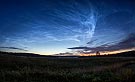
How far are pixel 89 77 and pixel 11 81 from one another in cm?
463

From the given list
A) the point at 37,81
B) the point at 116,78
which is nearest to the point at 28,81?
the point at 37,81

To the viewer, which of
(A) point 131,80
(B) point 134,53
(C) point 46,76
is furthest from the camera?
(B) point 134,53

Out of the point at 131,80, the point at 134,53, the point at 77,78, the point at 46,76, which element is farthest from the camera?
the point at 134,53

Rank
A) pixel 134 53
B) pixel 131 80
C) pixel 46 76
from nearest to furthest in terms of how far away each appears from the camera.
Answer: pixel 131 80 → pixel 46 76 → pixel 134 53

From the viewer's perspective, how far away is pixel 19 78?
1433 cm

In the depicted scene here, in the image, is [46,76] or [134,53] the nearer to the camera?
[46,76]

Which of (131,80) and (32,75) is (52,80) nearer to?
(32,75)

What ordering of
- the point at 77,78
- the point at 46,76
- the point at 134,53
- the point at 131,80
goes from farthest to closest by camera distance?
1. the point at 134,53
2. the point at 46,76
3. the point at 77,78
4. the point at 131,80

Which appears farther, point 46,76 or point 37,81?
point 46,76

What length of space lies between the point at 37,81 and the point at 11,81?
1448 mm

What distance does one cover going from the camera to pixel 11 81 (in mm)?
13125

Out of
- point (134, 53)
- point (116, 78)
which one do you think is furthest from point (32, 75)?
point (134, 53)

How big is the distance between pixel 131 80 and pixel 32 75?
641 centimetres

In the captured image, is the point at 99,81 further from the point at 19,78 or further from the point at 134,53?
the point at 134,53
